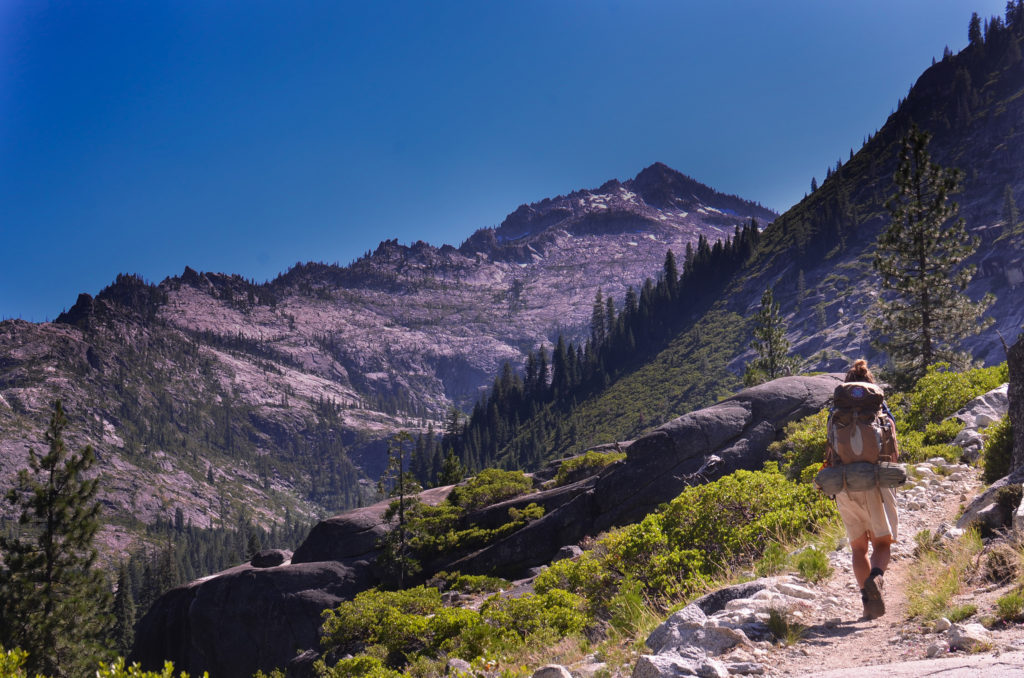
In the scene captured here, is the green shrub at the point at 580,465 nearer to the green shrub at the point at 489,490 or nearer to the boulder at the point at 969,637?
the green shrub at the point at 489,490

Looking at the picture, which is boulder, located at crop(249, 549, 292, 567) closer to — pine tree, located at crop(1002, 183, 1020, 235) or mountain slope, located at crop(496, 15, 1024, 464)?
mountain slope, located at crop(496, 15, 1024, 464)

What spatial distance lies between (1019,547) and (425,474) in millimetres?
133719

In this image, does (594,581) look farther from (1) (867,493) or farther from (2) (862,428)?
(2) (862,428)

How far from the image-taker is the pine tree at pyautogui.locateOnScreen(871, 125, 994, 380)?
2495 cm

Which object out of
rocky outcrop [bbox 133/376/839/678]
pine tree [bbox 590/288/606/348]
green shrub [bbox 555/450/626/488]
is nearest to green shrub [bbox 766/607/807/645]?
rocky outcrop [bbox 133/376/839/678]

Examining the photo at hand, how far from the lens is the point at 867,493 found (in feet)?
20.1

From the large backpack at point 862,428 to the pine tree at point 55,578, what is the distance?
100 ft

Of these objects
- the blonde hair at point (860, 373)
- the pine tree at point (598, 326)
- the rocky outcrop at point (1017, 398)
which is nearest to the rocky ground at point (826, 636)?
the rocky outcrop at point (1017, 398)

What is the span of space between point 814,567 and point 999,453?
190 inches

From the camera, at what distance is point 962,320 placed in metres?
25.8

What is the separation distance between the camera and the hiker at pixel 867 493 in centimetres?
602

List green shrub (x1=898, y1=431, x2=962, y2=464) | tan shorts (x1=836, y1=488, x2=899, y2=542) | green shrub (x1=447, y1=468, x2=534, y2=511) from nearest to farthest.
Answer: tan shorts (x1=836, y1=488, x2=899, y2=542)
green shrub (x1=898, y1=431, x2=962, y2=464)
green shrub (x1=447, y1=468, x2=534, y2=511)

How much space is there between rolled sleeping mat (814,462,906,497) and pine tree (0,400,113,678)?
30417 mm

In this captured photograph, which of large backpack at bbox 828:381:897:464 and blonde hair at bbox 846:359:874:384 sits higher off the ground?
blonde hair at bbox 846:359:874:384
